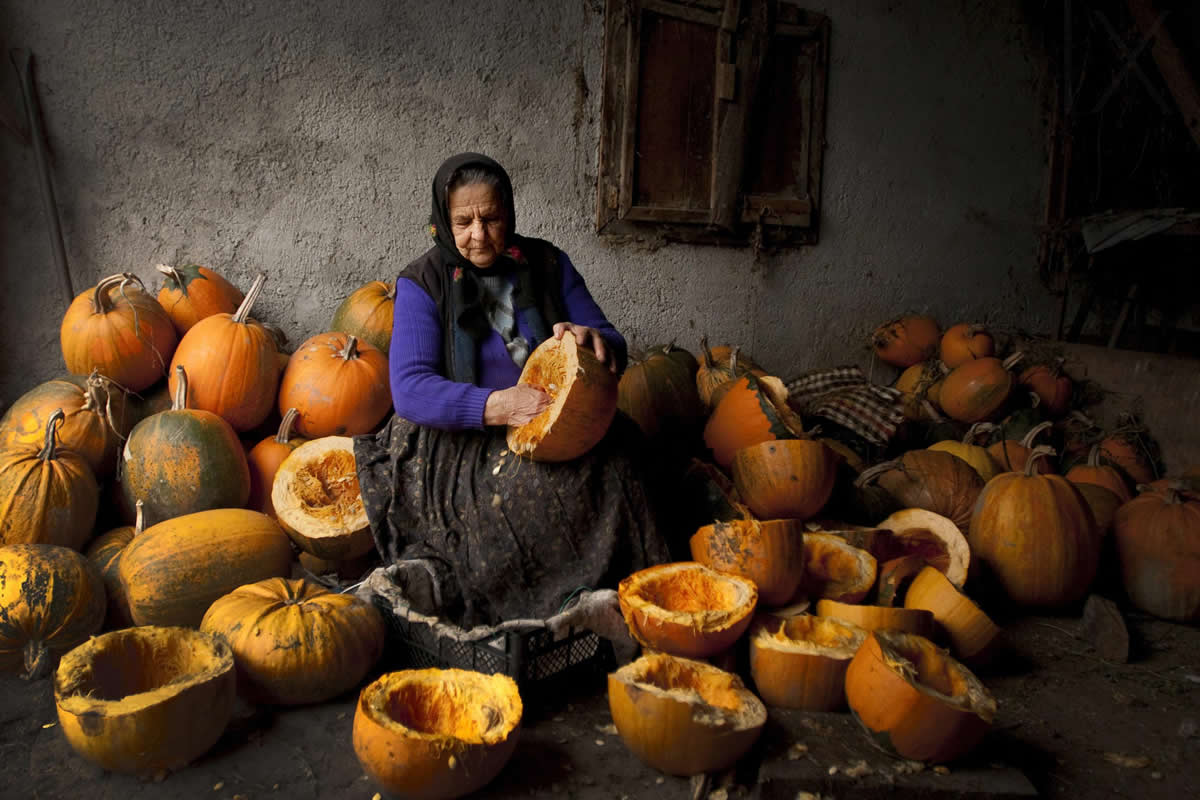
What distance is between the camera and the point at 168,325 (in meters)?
3.72

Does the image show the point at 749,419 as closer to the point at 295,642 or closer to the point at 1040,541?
the point at 1040,541

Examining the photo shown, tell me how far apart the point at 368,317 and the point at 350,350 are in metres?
0.47

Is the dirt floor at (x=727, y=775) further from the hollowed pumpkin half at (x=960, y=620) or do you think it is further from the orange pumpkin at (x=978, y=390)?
the orange pumpkin at (x=978, y=390)

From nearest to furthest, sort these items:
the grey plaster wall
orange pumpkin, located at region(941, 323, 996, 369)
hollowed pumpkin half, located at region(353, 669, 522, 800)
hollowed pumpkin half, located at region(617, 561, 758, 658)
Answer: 1. hollowed pumpkin half, located at region(353, 669, 522, 800)
2. hollowed pumpkin half, located at region(617, 561, 758, 658)
3. the grey plaster wall
4. orange pumpkin, located at region(941, 323, 996, 369)

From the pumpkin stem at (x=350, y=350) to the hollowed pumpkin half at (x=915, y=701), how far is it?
8.66ft

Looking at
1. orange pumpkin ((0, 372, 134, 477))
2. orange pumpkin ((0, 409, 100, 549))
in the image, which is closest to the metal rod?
orange pumpkin ((0, 372, 134, 477))

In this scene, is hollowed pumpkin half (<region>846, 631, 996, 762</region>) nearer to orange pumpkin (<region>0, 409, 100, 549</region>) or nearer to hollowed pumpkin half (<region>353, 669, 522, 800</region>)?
hollowed pumpkin half (<region>353, 669, 522, 800</region>)

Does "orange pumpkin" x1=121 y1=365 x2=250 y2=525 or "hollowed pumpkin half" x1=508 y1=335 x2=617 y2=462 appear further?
"orange pumpkin" x1=121 y1=365 x2=250 y2=525

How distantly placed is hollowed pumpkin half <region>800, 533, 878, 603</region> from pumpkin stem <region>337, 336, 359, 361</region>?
7.50ft

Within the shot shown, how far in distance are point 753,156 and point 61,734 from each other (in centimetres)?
496

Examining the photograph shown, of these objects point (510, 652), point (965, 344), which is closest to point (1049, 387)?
point (965, 344)

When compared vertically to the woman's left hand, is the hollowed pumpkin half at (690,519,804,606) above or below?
below

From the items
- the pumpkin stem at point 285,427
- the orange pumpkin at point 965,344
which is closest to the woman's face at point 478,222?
the pumpkin stem at point 285,427

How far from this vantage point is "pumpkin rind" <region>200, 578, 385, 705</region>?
2.33m
